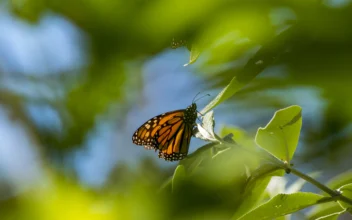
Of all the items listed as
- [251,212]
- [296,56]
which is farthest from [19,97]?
[251,212]

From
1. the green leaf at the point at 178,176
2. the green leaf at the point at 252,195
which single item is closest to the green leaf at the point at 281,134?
the green leaf at the point at 252,195

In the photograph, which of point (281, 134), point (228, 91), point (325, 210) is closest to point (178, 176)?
point (228, 91)

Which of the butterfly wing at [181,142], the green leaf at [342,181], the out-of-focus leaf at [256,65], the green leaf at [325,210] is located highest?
the butterfly wing at [181,142]

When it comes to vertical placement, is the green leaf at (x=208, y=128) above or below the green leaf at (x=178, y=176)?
above

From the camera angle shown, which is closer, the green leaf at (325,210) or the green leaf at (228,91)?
the green leaf at (228,91)

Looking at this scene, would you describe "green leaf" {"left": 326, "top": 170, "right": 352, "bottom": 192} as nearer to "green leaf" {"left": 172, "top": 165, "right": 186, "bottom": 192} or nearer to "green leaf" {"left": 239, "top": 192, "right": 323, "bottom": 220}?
"green leaf" {"left": 239, "top": 192, "right": 323, "bottom": 220}

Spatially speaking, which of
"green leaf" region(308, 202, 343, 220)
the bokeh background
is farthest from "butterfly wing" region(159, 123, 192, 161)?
the bokeh background

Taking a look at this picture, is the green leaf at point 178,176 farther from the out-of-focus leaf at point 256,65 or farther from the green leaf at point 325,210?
the green leaf at point 325,210

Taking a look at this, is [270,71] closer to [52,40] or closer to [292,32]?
[292,32]
